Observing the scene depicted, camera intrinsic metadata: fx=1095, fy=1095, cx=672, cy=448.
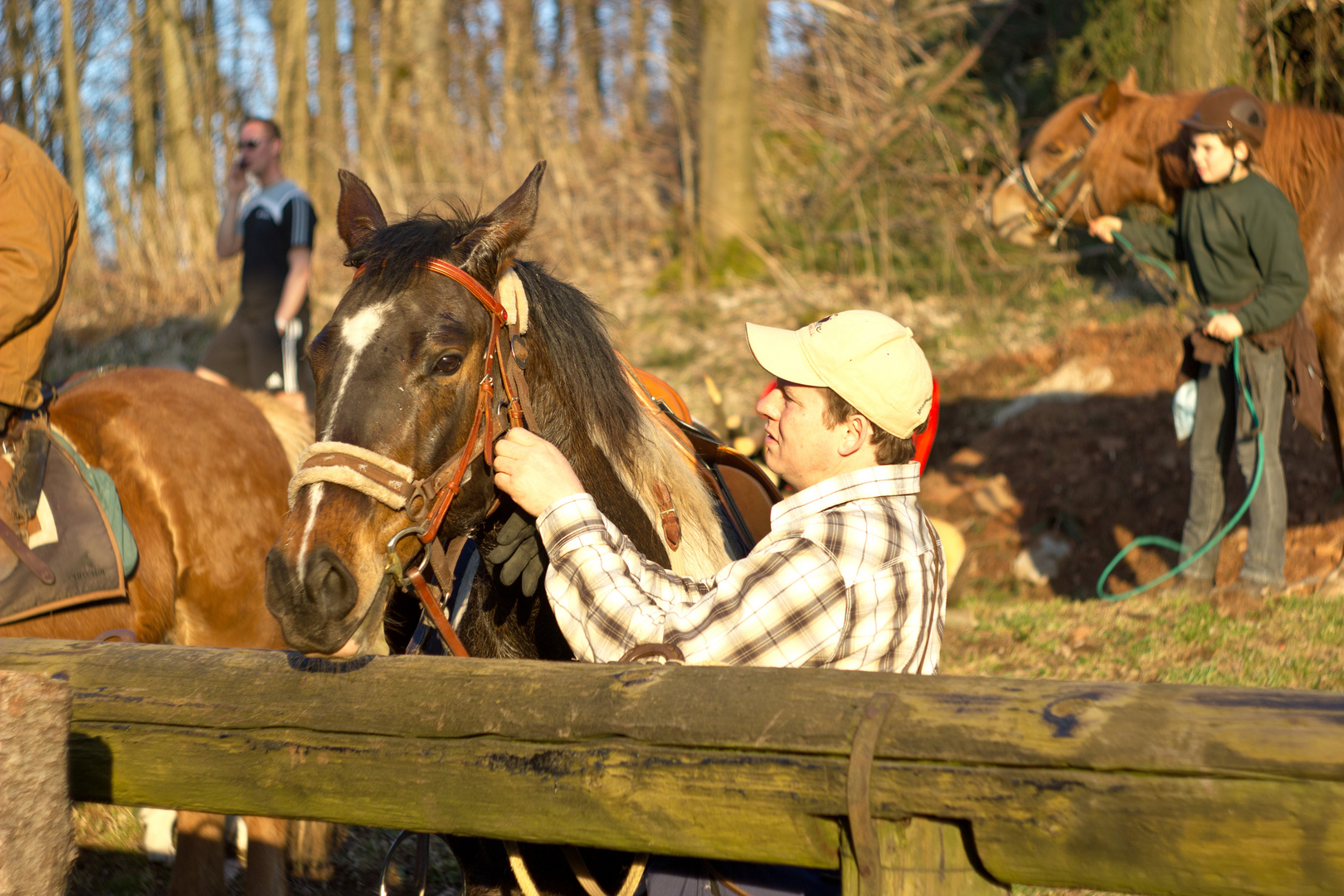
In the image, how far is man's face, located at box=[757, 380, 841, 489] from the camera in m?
2.03

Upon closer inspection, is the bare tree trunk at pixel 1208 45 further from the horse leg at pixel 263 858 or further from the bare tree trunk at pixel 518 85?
the horse leg at pixel 263 858

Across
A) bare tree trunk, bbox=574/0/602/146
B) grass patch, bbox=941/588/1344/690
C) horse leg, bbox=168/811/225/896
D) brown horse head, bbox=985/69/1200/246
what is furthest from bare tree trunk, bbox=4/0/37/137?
grass patch, bbox=941/588/1344/690

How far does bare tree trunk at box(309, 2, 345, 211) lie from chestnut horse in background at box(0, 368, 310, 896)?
11.1 m

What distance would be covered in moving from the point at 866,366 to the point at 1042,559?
20.7ft

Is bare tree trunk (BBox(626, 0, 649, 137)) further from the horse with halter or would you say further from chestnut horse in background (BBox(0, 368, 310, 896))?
A: the horse with halter

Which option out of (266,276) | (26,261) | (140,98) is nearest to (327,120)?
(140,98)

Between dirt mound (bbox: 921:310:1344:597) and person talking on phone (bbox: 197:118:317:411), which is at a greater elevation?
person talking on phone (bbox: 197:118:317:411)

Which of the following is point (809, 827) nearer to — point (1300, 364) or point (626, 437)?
point (626, 437)

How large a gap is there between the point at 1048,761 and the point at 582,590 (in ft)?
2.74

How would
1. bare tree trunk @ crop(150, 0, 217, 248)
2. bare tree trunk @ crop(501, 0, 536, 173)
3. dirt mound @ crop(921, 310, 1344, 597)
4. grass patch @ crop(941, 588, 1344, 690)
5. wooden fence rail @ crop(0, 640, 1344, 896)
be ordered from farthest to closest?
bare tree trunk @ crop(501, 0, 536, 173) → bare tree trunk @ crop(150, 0, 217, 248) → dirt mound @ crop(921, 310, 1344, 597) → grass patch @ crop(941, 588, 1344, 690) → wooden fence rail @ crop(0, 640, 1344, 896)

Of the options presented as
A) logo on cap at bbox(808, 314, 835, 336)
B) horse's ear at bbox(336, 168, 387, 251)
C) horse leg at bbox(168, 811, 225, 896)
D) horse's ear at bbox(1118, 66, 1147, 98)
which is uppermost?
horse's ear at bbox(1118, 66, 1147, 98)

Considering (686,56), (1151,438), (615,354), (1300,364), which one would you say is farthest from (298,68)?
(615,354)

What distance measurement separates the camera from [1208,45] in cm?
954

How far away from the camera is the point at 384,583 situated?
2.02 metres
